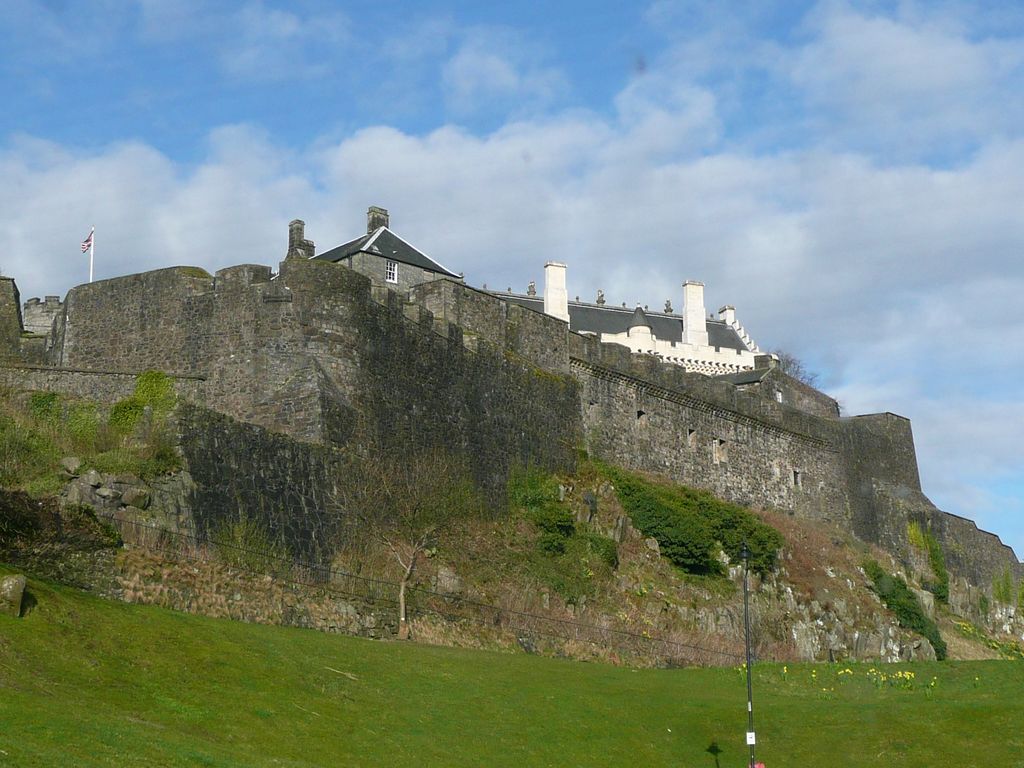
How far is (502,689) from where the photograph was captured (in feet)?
78.7

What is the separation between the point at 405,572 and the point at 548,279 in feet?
127

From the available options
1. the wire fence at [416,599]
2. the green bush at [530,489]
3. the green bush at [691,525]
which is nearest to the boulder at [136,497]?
the wire fence at [416,599]

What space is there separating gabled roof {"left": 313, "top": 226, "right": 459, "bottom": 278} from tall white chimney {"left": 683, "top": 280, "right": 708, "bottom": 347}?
70.7 ft

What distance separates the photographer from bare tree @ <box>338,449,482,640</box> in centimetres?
3020

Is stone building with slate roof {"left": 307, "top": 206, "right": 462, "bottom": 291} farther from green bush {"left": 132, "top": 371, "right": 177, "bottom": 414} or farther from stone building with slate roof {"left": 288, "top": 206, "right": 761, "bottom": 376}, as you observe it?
green bush {"left": 132, "top": 371, "right": 177, "bottom": 414}

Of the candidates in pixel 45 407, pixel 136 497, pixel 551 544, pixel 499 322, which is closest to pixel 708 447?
pixel 499 322

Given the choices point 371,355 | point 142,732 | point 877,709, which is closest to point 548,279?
point 371,355

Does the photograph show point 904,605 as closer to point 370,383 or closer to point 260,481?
point 370,383

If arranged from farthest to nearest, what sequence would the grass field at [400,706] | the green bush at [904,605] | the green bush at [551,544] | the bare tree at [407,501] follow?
the green bush at [904,605]
the green bush at [551,544]
the bare tree at [407,501]
the grass field at [400,706]

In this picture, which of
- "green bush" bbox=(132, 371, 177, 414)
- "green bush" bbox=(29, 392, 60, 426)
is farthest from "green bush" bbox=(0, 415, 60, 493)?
"green bush" bbox=(132, 371, 177, 414)

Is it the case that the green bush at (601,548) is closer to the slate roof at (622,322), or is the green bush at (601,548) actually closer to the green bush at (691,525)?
the green bush at (691,525)

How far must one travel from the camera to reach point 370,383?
32.8m

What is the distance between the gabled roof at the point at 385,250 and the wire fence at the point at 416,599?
72.9 ft

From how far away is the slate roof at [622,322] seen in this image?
68875mm
